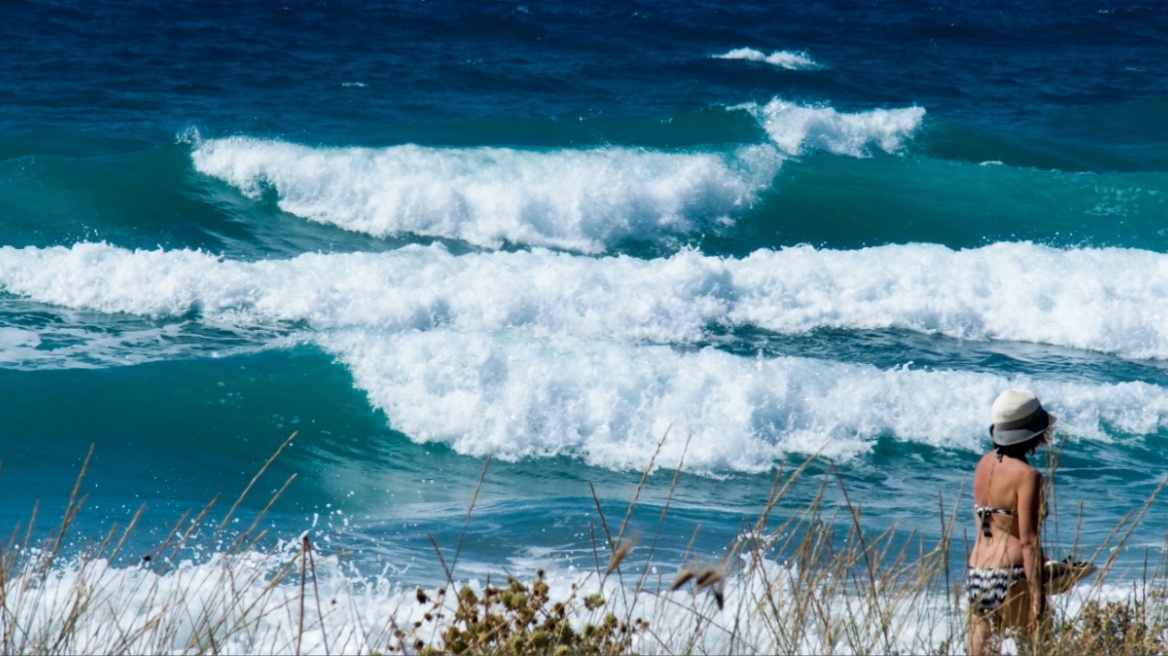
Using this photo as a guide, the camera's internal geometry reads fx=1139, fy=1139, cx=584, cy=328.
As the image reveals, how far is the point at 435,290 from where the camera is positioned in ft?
39.3

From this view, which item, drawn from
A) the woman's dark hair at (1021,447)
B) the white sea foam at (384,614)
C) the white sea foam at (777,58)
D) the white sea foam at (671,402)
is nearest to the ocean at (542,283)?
the white sea foam at (671,402)

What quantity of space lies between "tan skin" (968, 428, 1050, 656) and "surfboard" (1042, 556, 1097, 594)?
0.04m

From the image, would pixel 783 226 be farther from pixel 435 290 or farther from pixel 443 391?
pixel 443 391

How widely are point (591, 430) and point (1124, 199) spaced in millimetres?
12979

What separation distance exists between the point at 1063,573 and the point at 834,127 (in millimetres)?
18079

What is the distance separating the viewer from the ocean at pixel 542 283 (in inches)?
307

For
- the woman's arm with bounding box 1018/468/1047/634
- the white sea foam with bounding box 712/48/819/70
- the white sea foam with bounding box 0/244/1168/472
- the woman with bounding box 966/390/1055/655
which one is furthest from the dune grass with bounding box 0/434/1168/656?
the white sea foam with bounding box 712/48/819/70

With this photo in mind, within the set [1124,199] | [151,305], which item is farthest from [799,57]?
[151,305]

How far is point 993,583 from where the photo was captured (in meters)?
4.10

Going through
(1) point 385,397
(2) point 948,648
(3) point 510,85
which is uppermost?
(3) point 510,85

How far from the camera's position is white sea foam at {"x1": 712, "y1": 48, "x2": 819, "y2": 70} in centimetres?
2544

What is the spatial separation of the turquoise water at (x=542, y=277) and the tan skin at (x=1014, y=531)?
0.15m

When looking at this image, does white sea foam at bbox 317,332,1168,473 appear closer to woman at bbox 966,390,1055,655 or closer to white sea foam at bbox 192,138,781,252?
woman at bbox 966,390,1055,655

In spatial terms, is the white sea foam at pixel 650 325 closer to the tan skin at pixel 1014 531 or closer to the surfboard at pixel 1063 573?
the tan skin at pixel 1014 531
